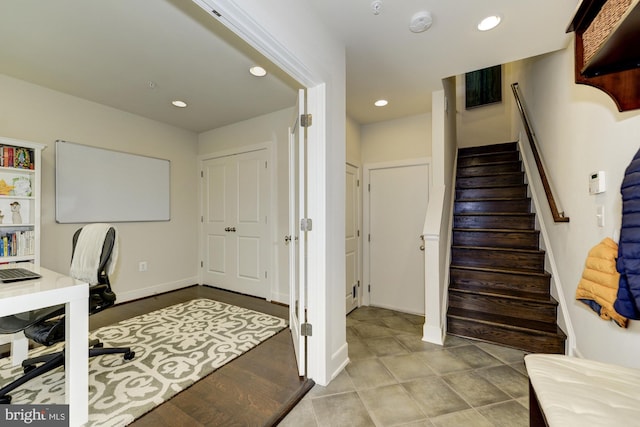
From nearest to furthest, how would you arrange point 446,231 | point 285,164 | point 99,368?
point 99,368, point 446,231, point 285,164

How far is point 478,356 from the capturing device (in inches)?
82.8

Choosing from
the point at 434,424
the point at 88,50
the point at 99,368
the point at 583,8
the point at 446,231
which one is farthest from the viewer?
the point at 446,231

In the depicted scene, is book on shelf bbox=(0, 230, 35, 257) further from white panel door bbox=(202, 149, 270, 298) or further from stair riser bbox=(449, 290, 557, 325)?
stair riser bbox=(449, 290, 557, 325)

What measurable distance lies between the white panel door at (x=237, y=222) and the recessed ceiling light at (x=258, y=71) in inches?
45.8

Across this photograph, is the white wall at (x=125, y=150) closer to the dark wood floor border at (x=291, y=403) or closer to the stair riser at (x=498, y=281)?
the dark wood floor border at (x=291, y=403)

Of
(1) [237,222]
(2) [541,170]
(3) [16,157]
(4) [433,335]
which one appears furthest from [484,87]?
(3) [16,157]

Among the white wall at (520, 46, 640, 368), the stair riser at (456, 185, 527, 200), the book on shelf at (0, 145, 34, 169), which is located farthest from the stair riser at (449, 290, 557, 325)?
the book on shelf at (0, 145, 34, 169)

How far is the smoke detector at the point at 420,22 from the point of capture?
163cm

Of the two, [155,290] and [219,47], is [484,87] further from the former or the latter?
[155,290]

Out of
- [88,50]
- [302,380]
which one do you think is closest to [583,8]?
[302,380]

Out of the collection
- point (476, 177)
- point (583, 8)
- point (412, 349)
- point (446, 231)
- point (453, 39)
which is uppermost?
point (453, 39)

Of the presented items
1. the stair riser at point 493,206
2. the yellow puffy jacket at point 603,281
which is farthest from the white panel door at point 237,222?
the yellow puffy jacket at point 603,281

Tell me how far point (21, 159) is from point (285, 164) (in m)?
2.52

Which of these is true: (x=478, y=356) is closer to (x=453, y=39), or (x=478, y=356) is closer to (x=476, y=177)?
(x=476, y=177)
